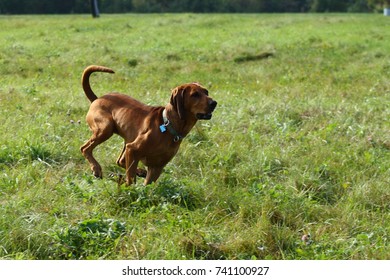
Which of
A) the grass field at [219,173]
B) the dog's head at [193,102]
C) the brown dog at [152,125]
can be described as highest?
the dog's head at [193,102]

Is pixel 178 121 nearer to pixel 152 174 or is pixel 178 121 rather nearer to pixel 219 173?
pixel 152 174

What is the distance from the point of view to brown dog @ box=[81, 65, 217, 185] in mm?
5828

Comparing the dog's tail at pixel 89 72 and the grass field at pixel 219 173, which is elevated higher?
the dog's tail at pixel 89 72

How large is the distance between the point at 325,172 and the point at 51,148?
2979 mm

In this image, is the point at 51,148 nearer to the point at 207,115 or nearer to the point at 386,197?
the point at 207,115

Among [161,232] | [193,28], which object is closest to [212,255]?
[161,232]

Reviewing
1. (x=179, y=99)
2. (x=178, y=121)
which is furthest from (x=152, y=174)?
(x=179, y=99)

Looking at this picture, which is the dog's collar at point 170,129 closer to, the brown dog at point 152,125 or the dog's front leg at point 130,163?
the brown dog at point 152,125

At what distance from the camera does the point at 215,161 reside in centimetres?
710

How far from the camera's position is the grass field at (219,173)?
16.2 ft

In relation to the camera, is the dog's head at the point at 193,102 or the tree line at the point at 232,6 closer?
the dog's head at the point at 193,102

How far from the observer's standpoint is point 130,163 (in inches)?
236

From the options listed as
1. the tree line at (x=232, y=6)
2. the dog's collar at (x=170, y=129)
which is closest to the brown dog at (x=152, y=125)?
the dog's collar at (x=170, y=129)

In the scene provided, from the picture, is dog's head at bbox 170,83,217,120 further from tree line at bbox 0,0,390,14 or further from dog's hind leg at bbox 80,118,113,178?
tree line at bbox 0,0,390,14
